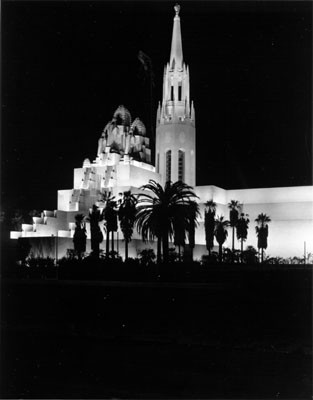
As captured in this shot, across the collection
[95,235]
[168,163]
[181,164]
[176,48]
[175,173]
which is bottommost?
[95,235]

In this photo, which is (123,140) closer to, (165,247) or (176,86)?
(176,86)

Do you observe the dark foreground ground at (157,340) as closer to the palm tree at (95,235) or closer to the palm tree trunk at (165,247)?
the palm tree trunk at (165,247)

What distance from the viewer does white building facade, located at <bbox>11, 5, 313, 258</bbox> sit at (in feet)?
217

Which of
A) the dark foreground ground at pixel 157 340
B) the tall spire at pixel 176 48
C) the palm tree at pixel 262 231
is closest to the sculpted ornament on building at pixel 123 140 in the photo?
the tall spire at pixel 176 48

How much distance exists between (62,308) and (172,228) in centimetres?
1962

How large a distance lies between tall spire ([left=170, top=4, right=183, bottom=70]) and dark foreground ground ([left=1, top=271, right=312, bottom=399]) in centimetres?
4297

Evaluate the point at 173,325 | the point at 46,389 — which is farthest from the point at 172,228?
the point at 46,389

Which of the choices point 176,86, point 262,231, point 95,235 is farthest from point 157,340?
point 176,86

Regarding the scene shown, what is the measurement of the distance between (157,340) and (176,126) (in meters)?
51.0

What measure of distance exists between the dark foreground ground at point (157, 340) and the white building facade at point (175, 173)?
1406 inches

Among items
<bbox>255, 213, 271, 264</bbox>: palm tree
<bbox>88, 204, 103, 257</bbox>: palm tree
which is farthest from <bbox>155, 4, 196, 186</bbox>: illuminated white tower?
<bbox>88, 204, 103, 257</bbox>: palm tree

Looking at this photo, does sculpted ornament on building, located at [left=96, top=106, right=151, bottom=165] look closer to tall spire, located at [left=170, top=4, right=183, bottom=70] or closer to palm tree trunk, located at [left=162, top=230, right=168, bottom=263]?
tall spire, located at [left=170, top=4, right=183, bottom=70]

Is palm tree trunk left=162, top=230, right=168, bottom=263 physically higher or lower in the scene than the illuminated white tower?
lower

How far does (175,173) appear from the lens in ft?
226
